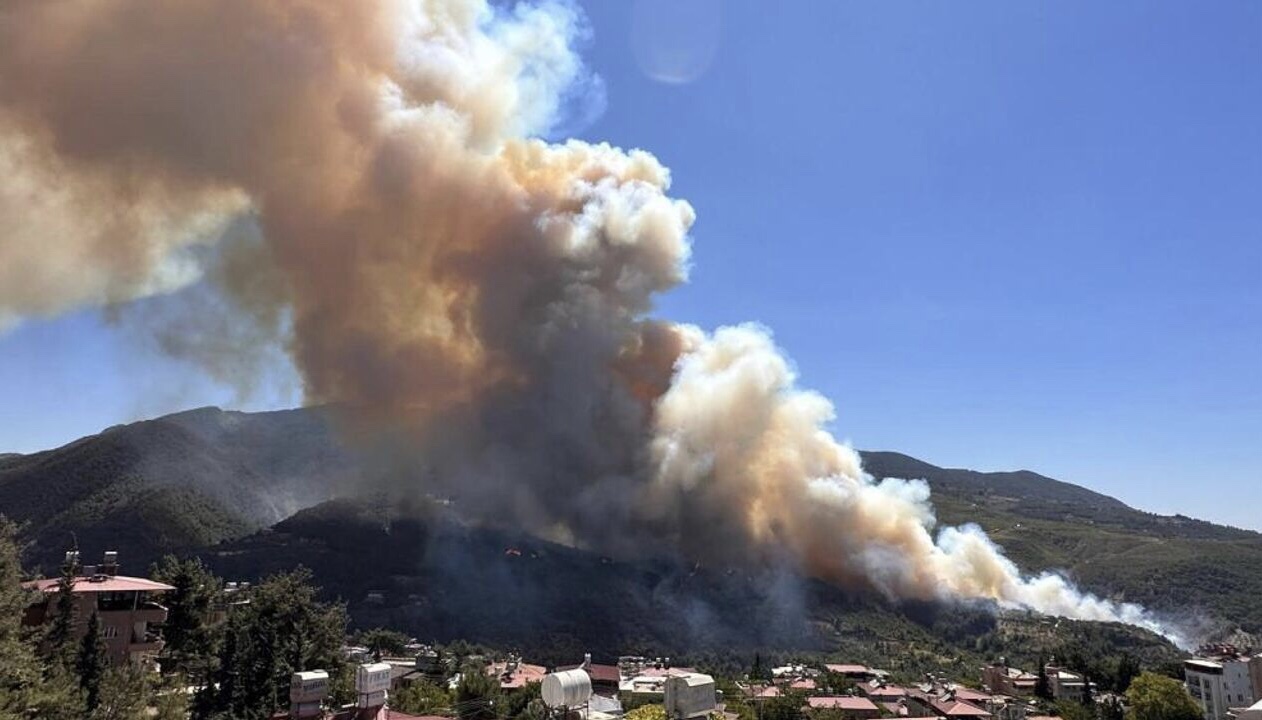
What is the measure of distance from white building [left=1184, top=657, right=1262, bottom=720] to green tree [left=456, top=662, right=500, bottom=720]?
2220 inches

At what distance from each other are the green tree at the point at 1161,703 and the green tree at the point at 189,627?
63.3 metres

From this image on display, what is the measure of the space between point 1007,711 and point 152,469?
195085 mm

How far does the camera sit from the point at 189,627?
48688mm

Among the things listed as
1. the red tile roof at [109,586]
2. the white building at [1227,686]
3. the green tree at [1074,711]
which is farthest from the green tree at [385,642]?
the white building at [1227,686]

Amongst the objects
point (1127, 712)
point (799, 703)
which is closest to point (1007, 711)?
point (1127, 712)

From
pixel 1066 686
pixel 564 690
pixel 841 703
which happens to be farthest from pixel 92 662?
pixel 1066 686

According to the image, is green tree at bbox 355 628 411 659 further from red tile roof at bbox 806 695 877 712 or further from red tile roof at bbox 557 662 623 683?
red tile roof at bbox 806 695 877 712

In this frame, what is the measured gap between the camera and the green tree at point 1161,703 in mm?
61406

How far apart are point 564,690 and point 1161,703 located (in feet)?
184

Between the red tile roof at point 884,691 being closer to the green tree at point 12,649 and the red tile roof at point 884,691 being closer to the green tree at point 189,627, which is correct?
the green tree at point 189,627

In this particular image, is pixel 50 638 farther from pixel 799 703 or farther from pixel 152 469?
pixel 152 469

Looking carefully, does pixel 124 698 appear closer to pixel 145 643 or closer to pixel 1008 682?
pixel 145 643

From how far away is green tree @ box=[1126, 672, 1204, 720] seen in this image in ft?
Answer: 201

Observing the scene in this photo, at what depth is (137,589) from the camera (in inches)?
1932
